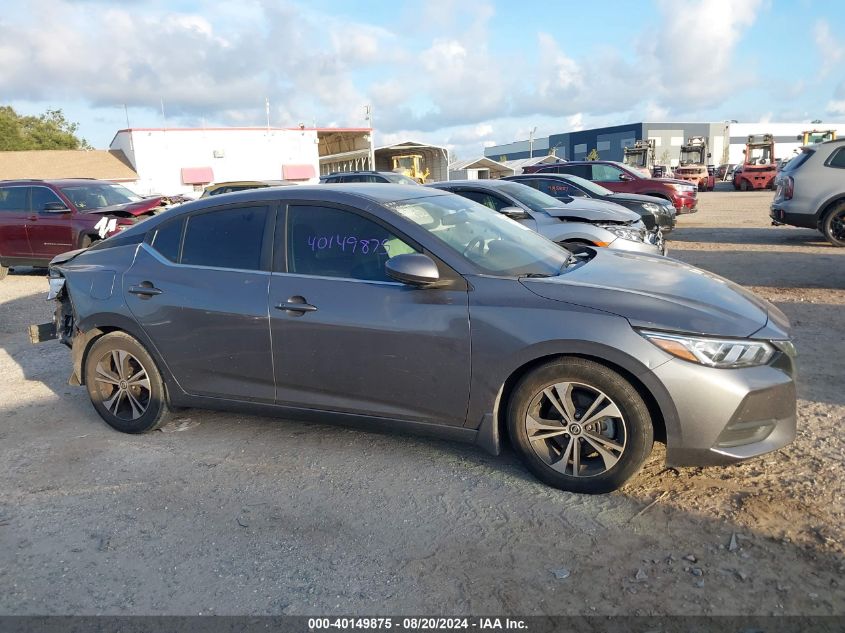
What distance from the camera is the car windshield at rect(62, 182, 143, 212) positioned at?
10.8 meters

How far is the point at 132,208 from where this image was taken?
401 inches

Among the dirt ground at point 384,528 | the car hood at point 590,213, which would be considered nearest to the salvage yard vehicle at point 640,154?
the car hood at point 590,213

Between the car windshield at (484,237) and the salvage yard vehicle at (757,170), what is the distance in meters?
36.6

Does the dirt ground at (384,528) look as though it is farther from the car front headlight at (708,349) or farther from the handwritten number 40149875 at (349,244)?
the handwritten number 40149875 at (349,244)

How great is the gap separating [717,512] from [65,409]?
470 cm

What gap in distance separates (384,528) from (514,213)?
5587mm

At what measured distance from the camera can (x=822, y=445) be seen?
3721 mm

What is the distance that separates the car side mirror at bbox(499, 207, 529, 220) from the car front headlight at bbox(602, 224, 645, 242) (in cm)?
102

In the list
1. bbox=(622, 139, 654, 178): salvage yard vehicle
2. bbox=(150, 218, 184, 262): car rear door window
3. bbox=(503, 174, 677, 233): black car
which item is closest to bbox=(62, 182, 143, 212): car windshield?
bbox=(503, 174, 677, 233): black car

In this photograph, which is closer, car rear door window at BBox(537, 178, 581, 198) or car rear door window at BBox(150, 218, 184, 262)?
car rear door window at BBox(150, 218, 184, 262)

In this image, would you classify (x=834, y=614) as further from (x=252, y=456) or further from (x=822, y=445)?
(x=252, y=456)

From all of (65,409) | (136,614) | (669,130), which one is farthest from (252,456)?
(669,130)

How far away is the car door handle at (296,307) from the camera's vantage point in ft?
12.0

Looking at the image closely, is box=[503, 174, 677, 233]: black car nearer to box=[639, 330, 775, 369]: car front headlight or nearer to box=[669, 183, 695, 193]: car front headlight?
box=[669, 183, 695, 193]: car front headlight
